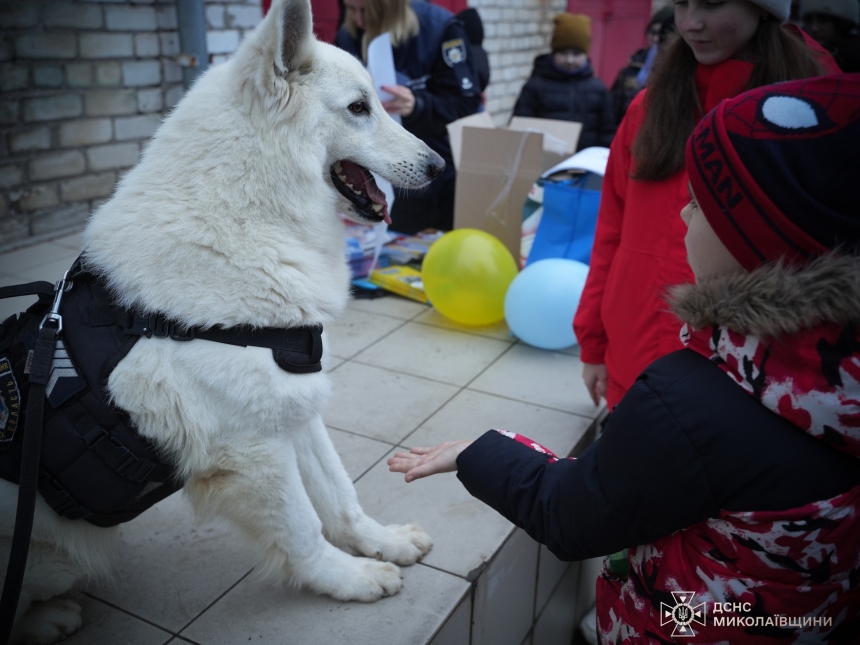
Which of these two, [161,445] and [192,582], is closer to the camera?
[161,445]

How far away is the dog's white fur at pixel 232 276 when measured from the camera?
5.27ft

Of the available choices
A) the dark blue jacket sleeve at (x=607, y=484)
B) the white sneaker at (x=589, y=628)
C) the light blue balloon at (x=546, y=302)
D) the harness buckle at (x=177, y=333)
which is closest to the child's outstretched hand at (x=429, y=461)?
the dark blue jacket sleeve at (x=607, y=484)

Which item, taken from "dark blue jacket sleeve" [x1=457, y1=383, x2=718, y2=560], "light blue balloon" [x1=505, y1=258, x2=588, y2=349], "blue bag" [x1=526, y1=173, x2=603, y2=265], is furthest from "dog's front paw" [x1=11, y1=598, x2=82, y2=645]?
"blue bag" [x1=526, y1=173, x2=603, y2=265]

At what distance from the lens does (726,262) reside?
1151 mm

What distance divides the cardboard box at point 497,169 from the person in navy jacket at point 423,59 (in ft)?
0.52

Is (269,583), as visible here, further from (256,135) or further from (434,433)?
(256,135)

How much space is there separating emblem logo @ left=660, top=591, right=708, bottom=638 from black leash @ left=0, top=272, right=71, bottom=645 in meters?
1.35

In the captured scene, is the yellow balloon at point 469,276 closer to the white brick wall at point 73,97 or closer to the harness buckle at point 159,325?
the white brick wall at point 73,97

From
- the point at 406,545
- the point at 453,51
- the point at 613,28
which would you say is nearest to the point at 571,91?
the point at 453,51

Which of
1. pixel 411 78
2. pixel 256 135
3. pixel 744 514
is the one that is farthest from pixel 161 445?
pixel 411 78

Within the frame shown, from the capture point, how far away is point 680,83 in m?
2.08

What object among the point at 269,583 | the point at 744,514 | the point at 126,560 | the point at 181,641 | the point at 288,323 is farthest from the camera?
the point at 126,560

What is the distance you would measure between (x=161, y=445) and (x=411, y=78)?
12.0 ft

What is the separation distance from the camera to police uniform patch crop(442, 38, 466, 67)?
4.61 meters
